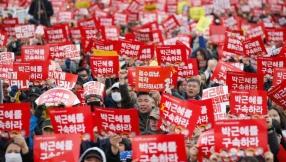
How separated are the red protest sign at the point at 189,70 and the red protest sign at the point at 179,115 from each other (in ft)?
14.1

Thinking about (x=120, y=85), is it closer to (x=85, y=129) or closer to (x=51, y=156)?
(x=85, y=129)

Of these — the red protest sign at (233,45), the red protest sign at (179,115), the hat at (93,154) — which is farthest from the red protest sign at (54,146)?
the red protest sign at (233,45)

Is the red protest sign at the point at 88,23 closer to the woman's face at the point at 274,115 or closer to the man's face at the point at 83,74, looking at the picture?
the man's face at the point at 83,74

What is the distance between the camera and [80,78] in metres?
14.1

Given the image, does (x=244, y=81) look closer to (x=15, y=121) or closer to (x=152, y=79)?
(x=152, y=79)

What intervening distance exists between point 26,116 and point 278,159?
118 inches

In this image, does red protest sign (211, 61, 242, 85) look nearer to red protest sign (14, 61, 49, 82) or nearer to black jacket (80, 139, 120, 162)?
red protest sign (14, 61, 49, 82)

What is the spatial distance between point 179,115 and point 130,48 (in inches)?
238

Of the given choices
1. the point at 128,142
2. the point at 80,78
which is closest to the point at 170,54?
the point at 80,78

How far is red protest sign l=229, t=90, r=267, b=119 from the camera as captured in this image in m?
10.4

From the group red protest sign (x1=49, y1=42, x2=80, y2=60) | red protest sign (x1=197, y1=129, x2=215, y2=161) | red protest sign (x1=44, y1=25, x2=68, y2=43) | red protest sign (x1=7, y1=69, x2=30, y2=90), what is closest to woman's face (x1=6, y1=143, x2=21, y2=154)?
red protest sign (x1=197, y1=129, x2=215, y2=161)

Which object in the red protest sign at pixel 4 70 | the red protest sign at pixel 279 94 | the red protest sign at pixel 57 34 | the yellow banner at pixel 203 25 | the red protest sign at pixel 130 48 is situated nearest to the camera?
the red protest sign at pixel 279 94

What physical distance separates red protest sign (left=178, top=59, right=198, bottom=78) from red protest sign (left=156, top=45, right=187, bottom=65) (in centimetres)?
15

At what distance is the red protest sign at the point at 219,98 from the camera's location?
36.2 ft
